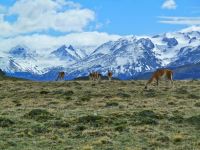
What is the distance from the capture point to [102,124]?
101ft

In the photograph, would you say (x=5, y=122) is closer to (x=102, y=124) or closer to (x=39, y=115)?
(x=39, y=115)

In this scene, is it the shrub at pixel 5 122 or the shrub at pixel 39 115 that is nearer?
the shrub at pixel 5 122

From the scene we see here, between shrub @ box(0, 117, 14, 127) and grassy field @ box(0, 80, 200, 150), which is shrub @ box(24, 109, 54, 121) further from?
shrub @ box(0, 117, 14, 127)

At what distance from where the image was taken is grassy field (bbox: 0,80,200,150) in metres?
24.8

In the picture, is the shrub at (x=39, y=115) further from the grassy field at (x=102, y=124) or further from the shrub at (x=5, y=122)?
the shrub at (x=5, y=122)

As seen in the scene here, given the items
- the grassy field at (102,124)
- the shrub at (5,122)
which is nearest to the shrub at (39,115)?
the grassy field at (102,124)

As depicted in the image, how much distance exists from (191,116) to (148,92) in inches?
775

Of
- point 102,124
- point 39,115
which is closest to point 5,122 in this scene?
point 39,115

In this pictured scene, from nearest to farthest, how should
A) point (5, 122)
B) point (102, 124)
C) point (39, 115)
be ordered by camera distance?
point (102, 124) < point (5, 122) < point (39, 115)

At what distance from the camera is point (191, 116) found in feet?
109

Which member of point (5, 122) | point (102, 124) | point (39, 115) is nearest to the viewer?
point (102, 124)

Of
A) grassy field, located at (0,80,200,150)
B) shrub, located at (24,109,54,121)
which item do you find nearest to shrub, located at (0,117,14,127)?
grassy field, located at (0,80,200,150)

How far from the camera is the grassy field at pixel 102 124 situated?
2478 centimetres

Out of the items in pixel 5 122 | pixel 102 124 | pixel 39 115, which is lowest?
pixel 102 124
